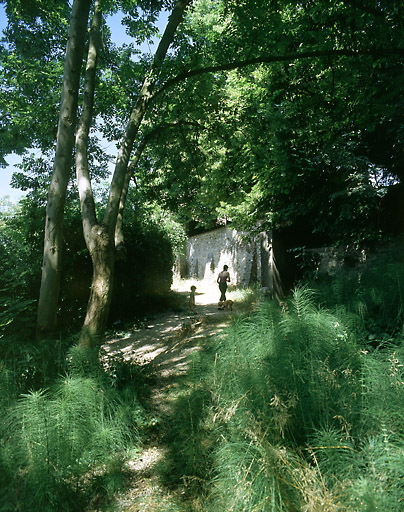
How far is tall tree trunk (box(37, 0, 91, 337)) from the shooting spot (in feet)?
16.3

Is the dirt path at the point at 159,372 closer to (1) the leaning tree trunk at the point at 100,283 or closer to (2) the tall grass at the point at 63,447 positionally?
(2) the tall grass at the point at 63,447

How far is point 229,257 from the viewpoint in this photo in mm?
18578

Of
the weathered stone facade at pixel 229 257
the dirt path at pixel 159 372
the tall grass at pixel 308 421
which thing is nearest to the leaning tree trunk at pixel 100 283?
the dirt path at pixel 159 372

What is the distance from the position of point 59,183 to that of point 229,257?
14087 mm

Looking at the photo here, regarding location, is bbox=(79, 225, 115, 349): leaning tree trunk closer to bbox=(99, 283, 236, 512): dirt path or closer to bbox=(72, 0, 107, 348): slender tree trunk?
bbox=(72, 0, 107, 348): slender tree trunk

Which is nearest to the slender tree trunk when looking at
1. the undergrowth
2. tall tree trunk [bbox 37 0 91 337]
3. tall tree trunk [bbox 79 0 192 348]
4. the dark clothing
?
tall tree trunk [bbox 79 0 192 348]

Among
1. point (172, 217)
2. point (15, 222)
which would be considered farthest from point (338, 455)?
point (172, 217)

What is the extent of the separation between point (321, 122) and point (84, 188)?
18.6 feet

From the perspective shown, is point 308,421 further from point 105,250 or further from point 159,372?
point 105,250

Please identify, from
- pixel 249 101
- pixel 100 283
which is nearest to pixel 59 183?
pixel 100 283

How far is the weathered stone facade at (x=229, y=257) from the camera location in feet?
31.6

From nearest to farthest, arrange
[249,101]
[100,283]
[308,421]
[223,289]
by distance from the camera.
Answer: [308,421] → [100,283] → [249,101] → [223,289]

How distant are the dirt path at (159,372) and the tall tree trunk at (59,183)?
4.78 ft

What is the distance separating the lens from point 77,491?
2.46 m
